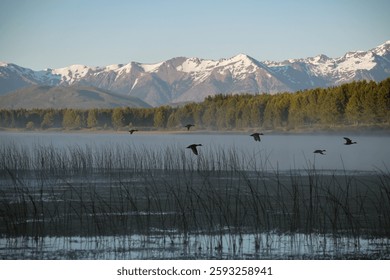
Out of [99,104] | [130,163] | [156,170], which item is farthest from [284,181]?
[99,104]

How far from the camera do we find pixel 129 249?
28.9ft

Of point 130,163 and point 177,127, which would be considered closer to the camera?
point 130,163

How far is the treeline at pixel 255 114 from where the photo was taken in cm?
4881

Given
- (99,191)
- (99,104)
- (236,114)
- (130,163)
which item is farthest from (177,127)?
(99,104)

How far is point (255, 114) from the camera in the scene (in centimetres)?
6391

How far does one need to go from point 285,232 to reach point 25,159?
9.56m

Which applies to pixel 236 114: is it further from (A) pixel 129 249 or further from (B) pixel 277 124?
(A) pixel 129 249

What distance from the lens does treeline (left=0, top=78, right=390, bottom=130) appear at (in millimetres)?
48812

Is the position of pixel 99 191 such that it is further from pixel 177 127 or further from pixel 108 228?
pixel 177 127

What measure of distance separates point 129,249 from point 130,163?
991 cm
